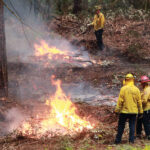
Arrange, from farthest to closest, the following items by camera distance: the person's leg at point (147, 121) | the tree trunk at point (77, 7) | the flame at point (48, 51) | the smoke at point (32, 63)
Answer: the tree trunk at point (77, 7)
the flame at point (48, 51)
the smoke at point (32, 63)
the person's leg at point (147, 121)

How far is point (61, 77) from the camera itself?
10578 millimetres

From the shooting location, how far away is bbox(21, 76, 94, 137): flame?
615 centimetres

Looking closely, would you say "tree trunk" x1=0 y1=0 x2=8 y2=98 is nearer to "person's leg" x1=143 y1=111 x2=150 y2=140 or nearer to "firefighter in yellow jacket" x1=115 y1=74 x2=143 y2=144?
"firefighter in yellow jacket" x1=115 y1=74 x2=143 y2=144

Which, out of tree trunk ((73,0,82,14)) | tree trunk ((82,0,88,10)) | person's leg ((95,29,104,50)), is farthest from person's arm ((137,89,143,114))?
tree trunk ((82,0,88,10))

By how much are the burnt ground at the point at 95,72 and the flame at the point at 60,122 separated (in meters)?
0.27

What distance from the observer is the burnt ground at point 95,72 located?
5.57 meters

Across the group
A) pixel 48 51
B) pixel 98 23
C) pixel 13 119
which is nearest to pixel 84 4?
pixel 98 23

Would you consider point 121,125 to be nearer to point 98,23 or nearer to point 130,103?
point 130,103

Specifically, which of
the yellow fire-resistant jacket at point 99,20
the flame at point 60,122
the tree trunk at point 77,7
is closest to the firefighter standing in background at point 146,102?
the flame at point 60,122

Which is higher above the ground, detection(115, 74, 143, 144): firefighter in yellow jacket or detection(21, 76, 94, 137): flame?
detection(115, 74, 143, 144): firefighter in yellow jacket

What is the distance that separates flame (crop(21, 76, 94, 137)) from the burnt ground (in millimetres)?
270

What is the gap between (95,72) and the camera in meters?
10.9

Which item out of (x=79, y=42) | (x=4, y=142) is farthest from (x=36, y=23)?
(x=4, y=142)

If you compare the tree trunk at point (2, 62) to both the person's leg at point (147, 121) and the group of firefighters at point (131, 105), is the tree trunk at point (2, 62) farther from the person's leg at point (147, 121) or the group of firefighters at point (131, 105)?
the person's leg at point (147, 121)
